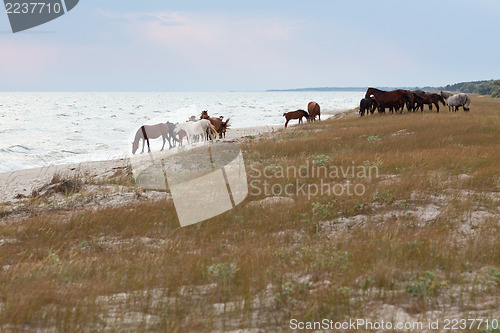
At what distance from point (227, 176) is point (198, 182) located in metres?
1.15

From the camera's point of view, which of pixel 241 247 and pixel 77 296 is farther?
pixel 241 247

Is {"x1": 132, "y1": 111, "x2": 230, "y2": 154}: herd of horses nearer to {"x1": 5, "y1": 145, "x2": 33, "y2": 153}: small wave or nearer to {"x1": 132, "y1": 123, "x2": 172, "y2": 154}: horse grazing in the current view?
{"x1": 132, "y1": 123, "x2": 172, "y2": 154}: horse grazing

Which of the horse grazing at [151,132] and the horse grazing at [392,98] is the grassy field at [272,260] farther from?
the horse grazing at [392,98]

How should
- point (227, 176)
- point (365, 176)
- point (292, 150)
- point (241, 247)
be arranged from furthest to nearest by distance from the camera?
point (292, 150) < point (227, 176) < point (365, 176) < point (241, 247)

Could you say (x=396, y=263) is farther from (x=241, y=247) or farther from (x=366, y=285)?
(x=241, y=247)

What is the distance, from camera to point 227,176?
1174 cm

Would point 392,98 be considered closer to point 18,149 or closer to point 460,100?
point 460,100

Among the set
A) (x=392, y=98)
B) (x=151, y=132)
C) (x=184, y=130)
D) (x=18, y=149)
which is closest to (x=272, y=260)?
(x=184, y=130)

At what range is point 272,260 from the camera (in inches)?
204

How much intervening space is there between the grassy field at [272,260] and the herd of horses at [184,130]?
413 inches

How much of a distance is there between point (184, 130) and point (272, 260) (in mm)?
15801

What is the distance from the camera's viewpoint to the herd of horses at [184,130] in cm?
1969

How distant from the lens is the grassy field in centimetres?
390

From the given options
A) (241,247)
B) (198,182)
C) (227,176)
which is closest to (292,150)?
(227,176)
